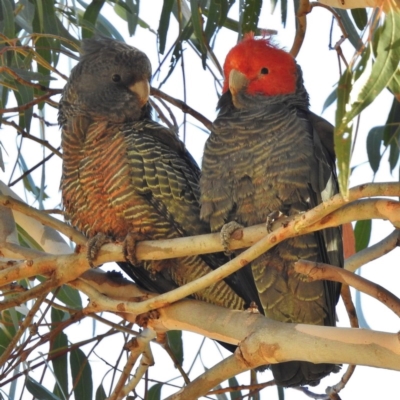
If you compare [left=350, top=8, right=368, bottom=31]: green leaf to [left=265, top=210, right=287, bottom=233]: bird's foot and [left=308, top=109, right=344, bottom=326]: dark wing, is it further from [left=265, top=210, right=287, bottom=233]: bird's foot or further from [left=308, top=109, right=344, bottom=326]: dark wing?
[left=265, top=210, right=287, bottom=233]: bird's foot

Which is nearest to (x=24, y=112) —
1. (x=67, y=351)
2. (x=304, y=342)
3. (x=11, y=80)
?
(x=11, y=80)

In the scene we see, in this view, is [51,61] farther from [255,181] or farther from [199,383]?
[199,383]

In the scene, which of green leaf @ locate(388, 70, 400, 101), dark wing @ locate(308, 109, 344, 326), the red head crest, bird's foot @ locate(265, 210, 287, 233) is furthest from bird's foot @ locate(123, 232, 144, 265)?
green leaf @ locate(388, 70, 400, 101)

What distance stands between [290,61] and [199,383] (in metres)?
1.17

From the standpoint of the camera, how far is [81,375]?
259 cm

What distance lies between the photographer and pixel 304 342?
1.72 metres

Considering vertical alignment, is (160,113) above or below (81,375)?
above

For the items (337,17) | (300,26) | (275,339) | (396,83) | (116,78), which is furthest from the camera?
(116,78)

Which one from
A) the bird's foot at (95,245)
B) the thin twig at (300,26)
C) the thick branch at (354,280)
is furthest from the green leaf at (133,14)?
the thick branch at (354,280)

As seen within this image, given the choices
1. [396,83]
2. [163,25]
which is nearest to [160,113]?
[163,25]

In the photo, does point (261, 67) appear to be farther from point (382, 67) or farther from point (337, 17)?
point (382, 67)

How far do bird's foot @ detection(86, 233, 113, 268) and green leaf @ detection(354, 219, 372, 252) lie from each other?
86 cm

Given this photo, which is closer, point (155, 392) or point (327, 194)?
point (327, 194)

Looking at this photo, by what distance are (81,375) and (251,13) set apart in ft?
4.31
